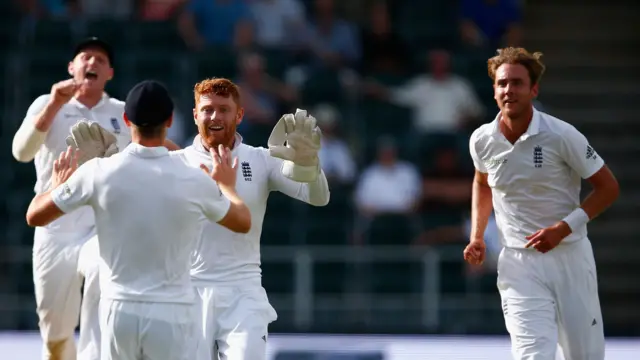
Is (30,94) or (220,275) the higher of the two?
(30,94)

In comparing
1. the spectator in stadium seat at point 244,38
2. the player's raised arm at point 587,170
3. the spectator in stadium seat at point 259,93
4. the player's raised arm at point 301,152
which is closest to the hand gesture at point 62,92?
the player's raised arm at point 301,152

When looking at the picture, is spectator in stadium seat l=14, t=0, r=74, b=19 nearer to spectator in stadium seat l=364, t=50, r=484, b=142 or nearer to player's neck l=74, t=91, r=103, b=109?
spectator in stadium seat l=364, t=50, r=484, b=142

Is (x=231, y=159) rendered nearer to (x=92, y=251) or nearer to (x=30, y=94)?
(x=92, y=251)

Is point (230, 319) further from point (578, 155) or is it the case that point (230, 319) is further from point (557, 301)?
point (578, 155)

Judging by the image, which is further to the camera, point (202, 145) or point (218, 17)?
point (218, 17)

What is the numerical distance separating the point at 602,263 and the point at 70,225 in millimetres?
6966

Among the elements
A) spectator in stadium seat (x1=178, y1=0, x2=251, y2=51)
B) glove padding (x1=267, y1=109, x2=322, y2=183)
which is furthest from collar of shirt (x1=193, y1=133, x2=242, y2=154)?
spectator in stadium seat (x1=178, y1=0, x2=251, y2=51)

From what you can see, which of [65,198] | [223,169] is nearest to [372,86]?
[223,169]

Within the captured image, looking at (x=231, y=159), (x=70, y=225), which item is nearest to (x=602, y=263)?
(x=70, y=225)

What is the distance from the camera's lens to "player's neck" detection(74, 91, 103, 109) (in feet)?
25.7

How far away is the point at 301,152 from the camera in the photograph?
6375mm

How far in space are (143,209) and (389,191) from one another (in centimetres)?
706

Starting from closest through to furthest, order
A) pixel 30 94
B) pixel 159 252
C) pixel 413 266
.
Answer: pixel 159 252, pixel 413 266, pixel 30 94

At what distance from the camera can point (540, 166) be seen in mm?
7227
